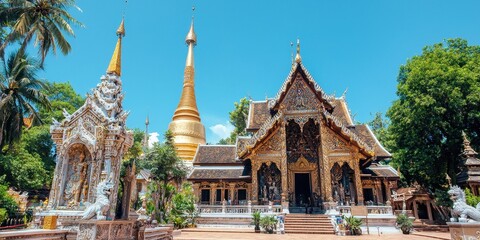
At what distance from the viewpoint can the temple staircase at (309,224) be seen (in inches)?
499

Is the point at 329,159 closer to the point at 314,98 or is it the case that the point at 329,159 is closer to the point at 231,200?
the point at 314,98

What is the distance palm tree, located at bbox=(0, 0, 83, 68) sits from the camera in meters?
10.5

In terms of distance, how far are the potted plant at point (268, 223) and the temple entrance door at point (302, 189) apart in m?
4.26

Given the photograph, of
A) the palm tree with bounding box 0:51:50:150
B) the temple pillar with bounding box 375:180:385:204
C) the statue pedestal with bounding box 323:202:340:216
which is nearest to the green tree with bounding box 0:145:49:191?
the palm tree with bounding box 0:51:50:150

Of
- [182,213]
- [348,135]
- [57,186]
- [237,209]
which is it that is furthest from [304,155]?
[57,186]

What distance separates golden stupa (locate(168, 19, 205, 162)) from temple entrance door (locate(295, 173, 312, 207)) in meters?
13.1

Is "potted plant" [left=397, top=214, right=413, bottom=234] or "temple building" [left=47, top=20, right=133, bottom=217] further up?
"temple building" [left=47, top=20, right=133, bottom=217]

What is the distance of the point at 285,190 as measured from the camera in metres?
15.1

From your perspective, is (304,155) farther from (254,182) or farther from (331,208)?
(331,208)

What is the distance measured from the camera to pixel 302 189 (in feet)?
55.9

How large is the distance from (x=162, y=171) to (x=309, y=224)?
864 centimetres

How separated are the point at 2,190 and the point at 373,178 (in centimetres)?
1851

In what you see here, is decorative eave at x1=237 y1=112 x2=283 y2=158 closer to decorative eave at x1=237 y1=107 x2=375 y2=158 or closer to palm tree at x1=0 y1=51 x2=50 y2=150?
decorative eave at x1=237 y1=107 x2=375 y2=158

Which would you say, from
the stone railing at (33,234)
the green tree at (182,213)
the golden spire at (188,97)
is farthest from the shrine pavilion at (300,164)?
the golden spire at (188,97)
